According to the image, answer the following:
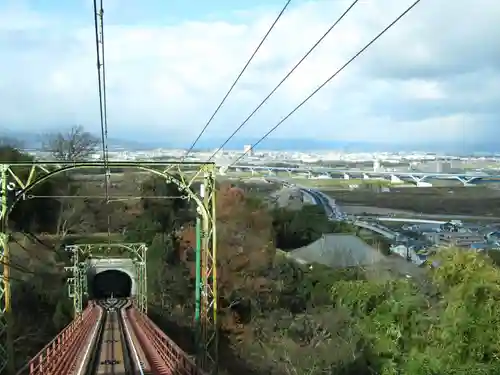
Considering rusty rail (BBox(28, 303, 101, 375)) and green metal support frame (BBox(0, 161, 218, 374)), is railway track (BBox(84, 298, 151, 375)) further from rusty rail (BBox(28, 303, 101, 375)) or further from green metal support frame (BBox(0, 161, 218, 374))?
green metal support frame (BBox(0, 161, 218, 374))

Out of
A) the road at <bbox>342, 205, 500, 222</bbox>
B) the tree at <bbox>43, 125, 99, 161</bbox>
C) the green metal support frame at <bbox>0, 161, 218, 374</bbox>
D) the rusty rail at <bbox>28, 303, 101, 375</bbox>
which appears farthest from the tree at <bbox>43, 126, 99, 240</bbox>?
the green metal support frame at <bbox>0, 161, 218, 374</bbox>

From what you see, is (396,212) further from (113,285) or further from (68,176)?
(113,285)

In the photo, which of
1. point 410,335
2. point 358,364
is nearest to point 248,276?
point 358,364

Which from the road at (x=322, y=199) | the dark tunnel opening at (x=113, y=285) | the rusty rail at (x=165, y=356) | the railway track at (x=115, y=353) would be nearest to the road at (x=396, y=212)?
the road at (x=322, y=199)

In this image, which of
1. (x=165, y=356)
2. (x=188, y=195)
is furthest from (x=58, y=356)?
(x=188, y=195)

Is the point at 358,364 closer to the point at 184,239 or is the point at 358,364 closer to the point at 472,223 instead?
the point at 472,223

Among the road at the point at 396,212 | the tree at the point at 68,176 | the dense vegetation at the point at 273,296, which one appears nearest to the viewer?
the dense vegetation at the point at 273,296

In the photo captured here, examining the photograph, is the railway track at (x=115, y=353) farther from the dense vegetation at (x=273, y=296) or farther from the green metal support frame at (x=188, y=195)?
the green metal support frame at (x=188, y=195)
